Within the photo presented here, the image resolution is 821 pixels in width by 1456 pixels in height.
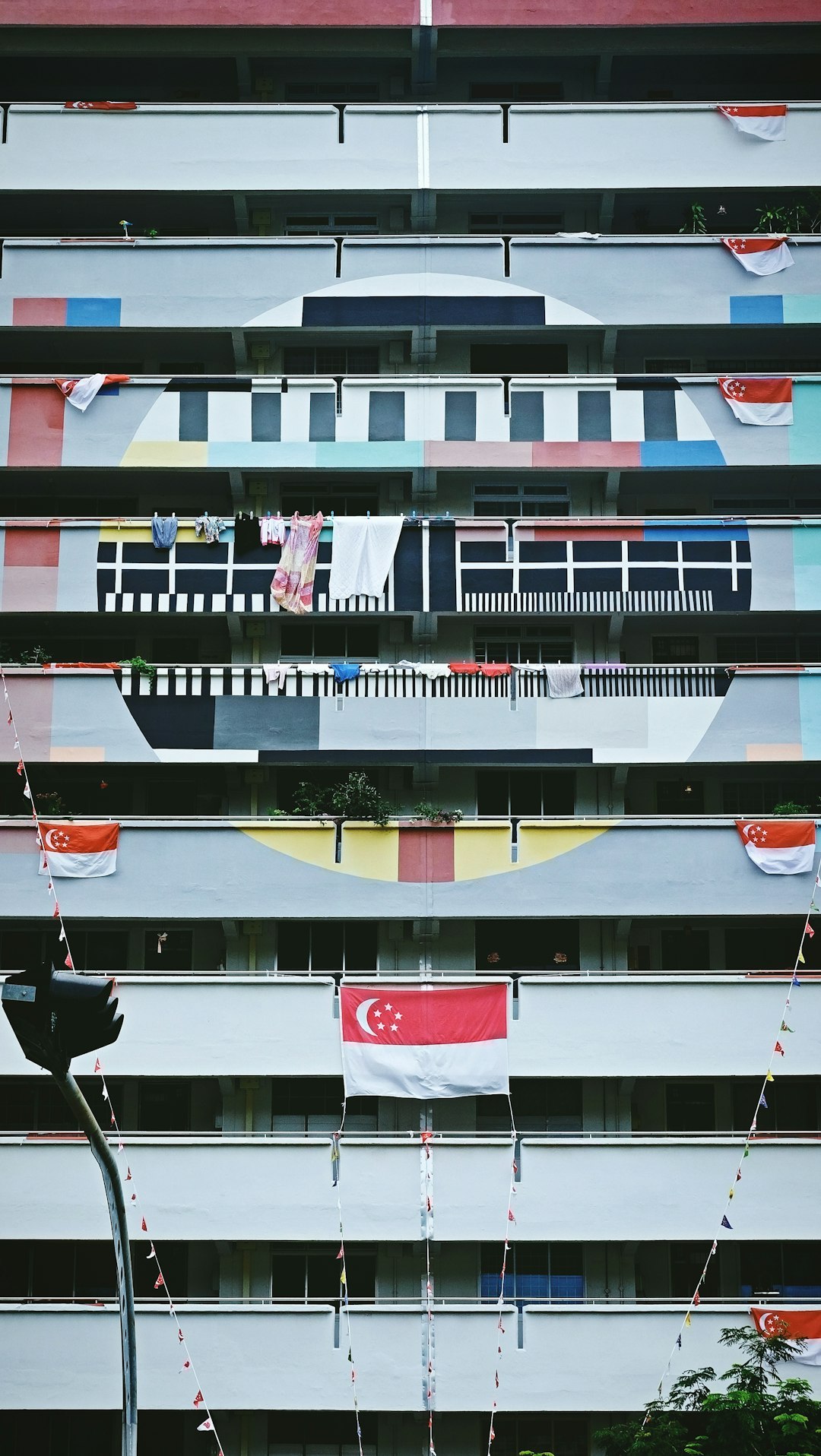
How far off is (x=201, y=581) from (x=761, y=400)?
11019 millimetres

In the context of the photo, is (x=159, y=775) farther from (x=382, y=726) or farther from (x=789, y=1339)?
Answer: (x=789, y=1339)

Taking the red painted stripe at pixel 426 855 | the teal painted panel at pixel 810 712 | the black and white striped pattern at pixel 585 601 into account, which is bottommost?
the red painted stripe at pixel 426 855

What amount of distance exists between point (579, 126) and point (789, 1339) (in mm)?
22288

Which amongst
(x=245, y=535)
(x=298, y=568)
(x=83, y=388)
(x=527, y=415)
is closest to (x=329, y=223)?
(x=527, y=415)

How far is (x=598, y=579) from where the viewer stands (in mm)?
31359

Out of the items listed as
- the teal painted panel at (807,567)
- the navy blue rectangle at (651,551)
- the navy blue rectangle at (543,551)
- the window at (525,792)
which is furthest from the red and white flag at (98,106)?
the teal painted panel at (807,567)

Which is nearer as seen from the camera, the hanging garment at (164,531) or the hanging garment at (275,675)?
the hanging garment at (275,675)

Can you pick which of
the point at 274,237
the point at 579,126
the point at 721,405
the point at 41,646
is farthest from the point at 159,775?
the point at 579,126

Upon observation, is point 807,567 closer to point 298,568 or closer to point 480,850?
point 480,850

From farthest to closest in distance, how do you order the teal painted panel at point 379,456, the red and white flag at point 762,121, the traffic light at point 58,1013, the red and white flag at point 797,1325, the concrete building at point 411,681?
the red and white flag at point 762,121, the teal painted panel at point 379,456, the concrete building at point 411,681, the red and white flag at point 797,1325, the traffic light at point 58,1013

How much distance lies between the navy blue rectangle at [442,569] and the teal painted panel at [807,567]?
633cm

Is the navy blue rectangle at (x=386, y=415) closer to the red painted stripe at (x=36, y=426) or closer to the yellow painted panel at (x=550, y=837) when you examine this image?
the red painted stripe at (x=36, y=426)

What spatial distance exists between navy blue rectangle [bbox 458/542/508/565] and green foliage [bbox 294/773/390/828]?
457 cm

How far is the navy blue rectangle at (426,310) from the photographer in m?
32.0
